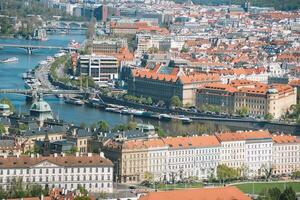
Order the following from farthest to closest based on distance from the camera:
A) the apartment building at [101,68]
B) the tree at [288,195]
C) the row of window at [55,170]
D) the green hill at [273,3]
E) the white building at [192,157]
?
the green hill at [273,3], the apartment building at [101,68], the white building at [192,157], the row of window at [55,170], the tree at [288,195]

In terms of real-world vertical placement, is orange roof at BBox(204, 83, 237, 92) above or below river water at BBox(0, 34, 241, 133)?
above

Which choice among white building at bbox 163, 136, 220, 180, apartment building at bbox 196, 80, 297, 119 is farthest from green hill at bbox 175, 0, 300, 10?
white building at bbox 163, 136, 220, 180

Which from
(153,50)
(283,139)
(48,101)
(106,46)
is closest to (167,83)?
(48,101)

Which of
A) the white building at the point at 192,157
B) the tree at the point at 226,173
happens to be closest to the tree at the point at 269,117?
the white building at the point at 192,157

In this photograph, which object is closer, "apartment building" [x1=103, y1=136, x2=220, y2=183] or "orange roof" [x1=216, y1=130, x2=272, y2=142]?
"apartment building" [x1=103, y1=136, x2=220, y2=183]

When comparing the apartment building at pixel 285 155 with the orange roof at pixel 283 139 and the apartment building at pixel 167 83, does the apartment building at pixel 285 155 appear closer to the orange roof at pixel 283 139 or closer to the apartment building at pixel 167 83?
the orange roof at pixel 283 139

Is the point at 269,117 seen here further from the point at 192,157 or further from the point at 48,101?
the point at 192,157

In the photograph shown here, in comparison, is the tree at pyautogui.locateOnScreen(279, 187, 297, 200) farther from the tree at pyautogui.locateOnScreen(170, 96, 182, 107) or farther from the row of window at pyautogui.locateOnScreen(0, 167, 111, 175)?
the tree at pyautogui.locateOnScreen(170, 96, 182, 107)
